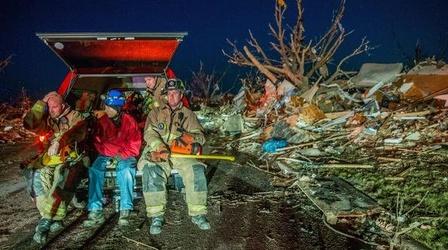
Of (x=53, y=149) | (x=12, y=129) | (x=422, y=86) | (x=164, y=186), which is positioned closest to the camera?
(x=53, y=149)

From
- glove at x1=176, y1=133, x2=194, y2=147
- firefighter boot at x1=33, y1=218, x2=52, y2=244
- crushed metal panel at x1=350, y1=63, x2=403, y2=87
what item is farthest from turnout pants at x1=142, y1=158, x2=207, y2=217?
crushed metal panel at x1=350, y1=63, x2=403, y2=87

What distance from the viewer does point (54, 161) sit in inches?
163

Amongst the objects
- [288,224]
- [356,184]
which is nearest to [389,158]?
[356,184]

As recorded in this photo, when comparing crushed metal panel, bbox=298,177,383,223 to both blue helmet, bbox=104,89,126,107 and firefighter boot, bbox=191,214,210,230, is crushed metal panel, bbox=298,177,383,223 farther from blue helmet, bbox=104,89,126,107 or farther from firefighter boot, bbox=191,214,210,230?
blue helmet, bbox=104,89,126,107

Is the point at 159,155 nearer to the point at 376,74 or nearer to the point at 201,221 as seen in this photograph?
the point at 201,221

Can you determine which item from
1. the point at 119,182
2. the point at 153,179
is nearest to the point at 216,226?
the point at 153,179

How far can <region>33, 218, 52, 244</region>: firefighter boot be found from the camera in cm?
381

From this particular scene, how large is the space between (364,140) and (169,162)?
4208 millimetres

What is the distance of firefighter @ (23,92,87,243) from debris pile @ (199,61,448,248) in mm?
3090

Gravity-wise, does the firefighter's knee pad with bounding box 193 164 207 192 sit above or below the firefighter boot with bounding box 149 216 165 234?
above

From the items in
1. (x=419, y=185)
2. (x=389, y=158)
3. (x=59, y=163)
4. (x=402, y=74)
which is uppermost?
(x=402, y=74)

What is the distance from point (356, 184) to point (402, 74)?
5.44 metres

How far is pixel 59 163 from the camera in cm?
417

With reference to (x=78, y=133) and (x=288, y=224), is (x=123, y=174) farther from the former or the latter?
(x=288, y=224)
